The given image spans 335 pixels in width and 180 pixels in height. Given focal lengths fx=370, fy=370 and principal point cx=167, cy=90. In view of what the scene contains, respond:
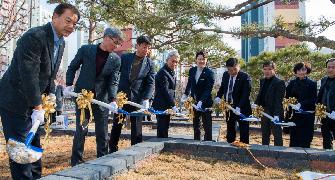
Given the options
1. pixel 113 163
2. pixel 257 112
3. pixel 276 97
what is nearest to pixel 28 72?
pixel 113 163

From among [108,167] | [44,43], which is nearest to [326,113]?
[108,167]

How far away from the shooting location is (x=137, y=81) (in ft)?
16.2

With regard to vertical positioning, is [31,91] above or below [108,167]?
above

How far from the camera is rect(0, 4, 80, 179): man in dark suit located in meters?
2.71

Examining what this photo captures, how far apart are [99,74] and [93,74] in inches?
3.1

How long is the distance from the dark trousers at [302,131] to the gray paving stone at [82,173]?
4.04 metres

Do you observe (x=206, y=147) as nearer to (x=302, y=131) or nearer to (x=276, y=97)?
(x=276, y=97)

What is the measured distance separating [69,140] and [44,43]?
429 cm

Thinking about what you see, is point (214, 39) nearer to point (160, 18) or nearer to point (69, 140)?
point (160, 18)

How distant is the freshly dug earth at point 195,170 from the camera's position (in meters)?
3.59

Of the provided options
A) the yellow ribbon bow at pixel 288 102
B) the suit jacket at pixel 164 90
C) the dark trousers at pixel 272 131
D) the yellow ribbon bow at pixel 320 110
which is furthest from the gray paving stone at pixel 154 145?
the yellow ribbon bow at pixel 320 110

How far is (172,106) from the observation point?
5.31 metres

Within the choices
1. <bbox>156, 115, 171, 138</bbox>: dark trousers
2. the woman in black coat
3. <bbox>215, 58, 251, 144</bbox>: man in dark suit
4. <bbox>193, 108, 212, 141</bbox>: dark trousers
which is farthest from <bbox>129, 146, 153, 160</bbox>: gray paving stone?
the woman in black coat

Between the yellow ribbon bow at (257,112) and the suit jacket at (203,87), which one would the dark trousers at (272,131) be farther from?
the suit jacket at (203,87)
